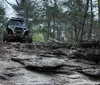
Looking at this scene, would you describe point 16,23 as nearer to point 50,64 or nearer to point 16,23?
point 16,23

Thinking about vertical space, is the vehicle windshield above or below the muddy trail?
above

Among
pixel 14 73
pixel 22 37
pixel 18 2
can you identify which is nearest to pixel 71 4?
pixel 18 2

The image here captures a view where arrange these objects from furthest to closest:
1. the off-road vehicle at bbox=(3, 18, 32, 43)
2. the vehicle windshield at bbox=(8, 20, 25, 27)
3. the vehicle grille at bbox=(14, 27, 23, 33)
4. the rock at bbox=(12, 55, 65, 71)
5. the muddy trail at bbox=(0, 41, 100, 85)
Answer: the vehicle windshield at bbox=(8, 20, 25, 27) < the vehicle grille at bbox=(14, 27, 23, 33) < the off-road vehicle at bbox=(3, 18, 32, 43) < the rock at bbox=(12, 55, 65, 71) < the muddy trail at bbox=(0, 41, 100, 85)

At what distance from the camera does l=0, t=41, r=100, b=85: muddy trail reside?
6750mm

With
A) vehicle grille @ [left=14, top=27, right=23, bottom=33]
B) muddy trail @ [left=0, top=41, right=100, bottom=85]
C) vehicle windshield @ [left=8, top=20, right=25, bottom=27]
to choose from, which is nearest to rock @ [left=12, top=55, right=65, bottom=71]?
muddy trail @ [left=0, top=41, right=100, bottom=85]

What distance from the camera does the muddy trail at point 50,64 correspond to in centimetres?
675

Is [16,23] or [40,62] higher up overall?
[16,23]

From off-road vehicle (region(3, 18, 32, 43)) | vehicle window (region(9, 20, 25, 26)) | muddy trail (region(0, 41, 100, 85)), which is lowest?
muddy trail (region(0, 41, 100, 85))

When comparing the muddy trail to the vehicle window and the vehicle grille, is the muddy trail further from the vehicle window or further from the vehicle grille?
the vehicle window

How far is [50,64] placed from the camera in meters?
7.45

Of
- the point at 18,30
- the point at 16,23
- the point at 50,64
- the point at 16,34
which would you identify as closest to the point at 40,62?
the point at 50,64

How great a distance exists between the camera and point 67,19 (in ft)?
80.0

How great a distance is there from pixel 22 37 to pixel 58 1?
1494cm

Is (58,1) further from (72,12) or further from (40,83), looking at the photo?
(40,83)
